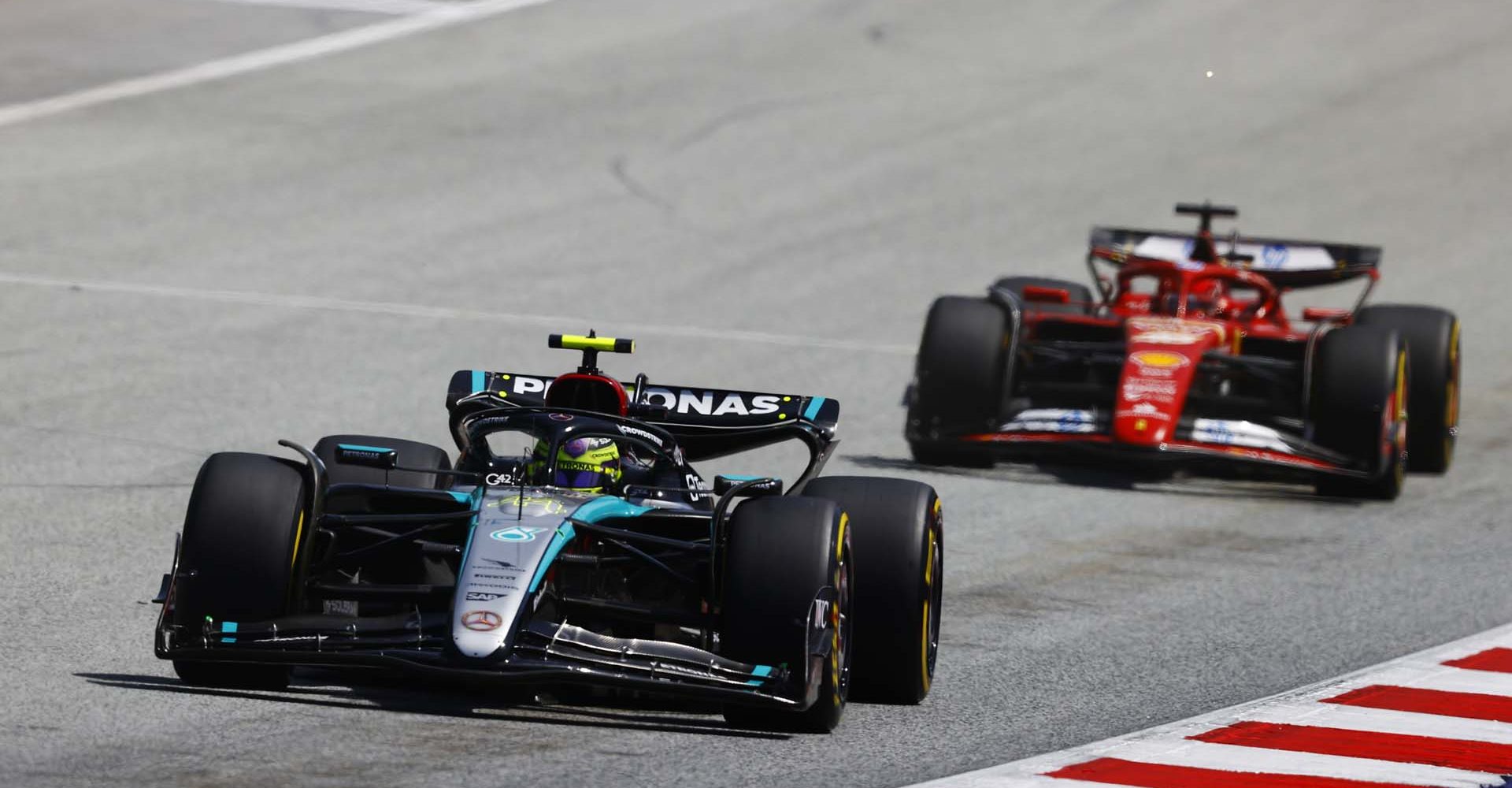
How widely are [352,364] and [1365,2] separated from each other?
2080 cm

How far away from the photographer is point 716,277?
Answer: 2205cm

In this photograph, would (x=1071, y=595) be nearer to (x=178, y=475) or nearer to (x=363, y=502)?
(x=363, y=502)

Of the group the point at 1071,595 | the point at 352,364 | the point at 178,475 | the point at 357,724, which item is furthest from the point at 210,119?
the point at 357,724

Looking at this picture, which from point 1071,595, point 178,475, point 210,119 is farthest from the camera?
point 210,119

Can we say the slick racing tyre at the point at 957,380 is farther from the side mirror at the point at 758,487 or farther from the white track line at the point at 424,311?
the side mirror at the point at 758,487

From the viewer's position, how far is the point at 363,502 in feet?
29.8

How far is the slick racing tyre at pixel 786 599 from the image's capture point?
805cm

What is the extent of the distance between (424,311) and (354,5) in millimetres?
13429

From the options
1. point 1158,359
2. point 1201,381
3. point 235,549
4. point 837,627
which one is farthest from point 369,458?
point 1201,381

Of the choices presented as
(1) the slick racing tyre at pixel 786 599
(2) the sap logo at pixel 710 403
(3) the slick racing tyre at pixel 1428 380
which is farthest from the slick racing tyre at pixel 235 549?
(3) the slick racing tyre at pixel 1428 380

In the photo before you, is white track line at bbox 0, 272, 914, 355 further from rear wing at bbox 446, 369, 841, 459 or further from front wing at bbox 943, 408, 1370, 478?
rear wing at bbox 446, 369, 841, 459

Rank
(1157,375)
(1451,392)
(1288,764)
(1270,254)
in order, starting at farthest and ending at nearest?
(1270,254), (1451,392), (1157,375), (1288,764)

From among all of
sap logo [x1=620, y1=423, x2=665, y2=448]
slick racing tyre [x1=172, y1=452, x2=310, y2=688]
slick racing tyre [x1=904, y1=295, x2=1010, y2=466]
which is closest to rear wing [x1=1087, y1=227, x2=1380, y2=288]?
slick racing tyre [x1=904, y1=295, x2=1010, y2=466]

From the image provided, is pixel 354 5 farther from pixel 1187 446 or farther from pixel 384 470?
pixel 384 470
